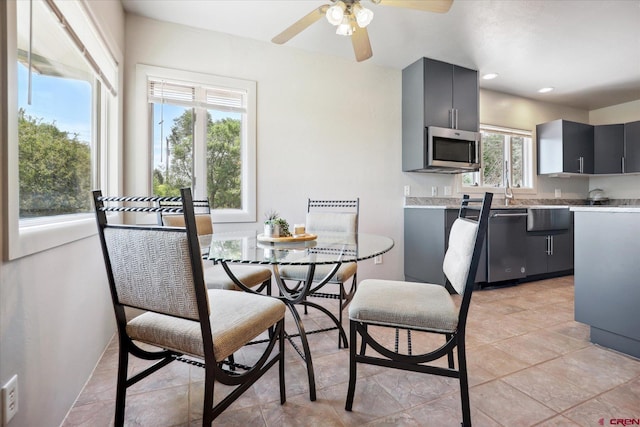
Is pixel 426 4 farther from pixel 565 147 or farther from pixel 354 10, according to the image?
pixel 565 147

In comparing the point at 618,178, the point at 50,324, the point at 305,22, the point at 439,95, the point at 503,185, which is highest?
the point at 439,95

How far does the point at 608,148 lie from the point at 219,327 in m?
5.66

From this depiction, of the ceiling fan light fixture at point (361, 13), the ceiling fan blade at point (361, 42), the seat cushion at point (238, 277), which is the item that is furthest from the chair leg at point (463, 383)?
the ceiling fan blade at point (361, 42)

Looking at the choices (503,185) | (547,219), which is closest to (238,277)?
(547,219)

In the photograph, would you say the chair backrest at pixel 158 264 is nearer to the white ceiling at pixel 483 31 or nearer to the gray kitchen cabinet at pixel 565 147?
the white ceiling at pixel 483 31

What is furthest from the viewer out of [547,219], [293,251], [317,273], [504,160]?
[504,160]

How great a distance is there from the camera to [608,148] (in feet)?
14.0

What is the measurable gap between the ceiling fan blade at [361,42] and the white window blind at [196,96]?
1.25 metres

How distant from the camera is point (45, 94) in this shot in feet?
4.38

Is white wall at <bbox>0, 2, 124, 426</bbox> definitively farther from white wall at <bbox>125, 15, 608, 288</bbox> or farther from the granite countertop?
the granite countertop

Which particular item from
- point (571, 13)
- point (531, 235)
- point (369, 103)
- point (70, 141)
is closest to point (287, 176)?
point (369, 103)

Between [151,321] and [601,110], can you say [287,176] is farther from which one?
[601,110]

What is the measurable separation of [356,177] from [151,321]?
8.19ft

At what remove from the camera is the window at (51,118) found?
961 millimetres
